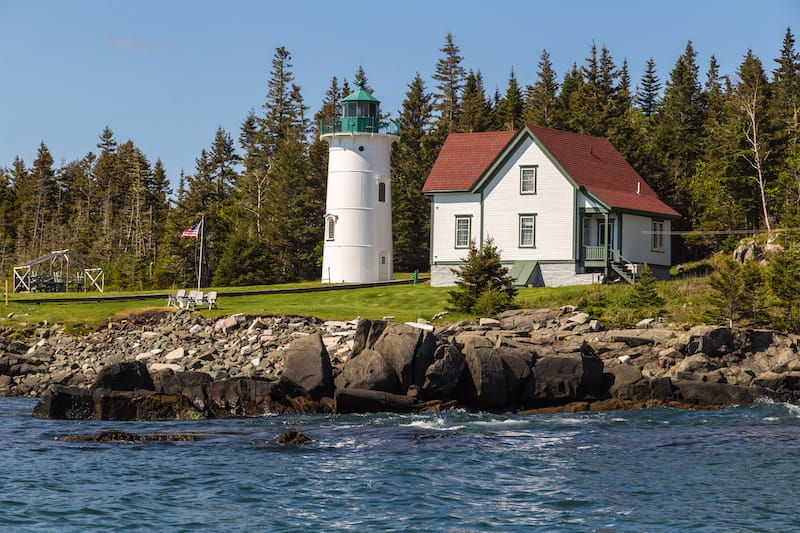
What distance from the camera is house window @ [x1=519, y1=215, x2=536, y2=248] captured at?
149 feet

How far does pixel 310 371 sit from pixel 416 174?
119 ft

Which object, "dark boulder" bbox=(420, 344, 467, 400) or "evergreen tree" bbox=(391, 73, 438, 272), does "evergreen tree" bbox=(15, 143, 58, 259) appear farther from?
"dark boulder" bbox=(420, 344, 467, 400)

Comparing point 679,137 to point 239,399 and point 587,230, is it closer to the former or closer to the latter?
point 587,230

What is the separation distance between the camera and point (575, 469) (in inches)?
727

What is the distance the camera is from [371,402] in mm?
25391

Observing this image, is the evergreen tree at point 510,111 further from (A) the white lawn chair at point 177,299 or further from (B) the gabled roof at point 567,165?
(A) the white lawn chair at point 177,299

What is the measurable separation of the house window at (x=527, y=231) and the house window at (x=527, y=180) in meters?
1.09

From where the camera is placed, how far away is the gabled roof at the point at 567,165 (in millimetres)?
45375

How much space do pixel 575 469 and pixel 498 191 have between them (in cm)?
2848

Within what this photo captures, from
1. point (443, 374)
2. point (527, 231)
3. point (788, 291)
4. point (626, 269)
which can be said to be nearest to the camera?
point (443, 374)

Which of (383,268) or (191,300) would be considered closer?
(191,300)

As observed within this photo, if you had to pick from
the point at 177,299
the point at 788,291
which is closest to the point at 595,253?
the point at 788,291

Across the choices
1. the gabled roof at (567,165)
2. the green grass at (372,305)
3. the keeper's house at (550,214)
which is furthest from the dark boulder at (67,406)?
the gabled roof at (567,165)

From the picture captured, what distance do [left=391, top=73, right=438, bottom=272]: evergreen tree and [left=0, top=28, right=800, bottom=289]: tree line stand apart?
0.27ft
